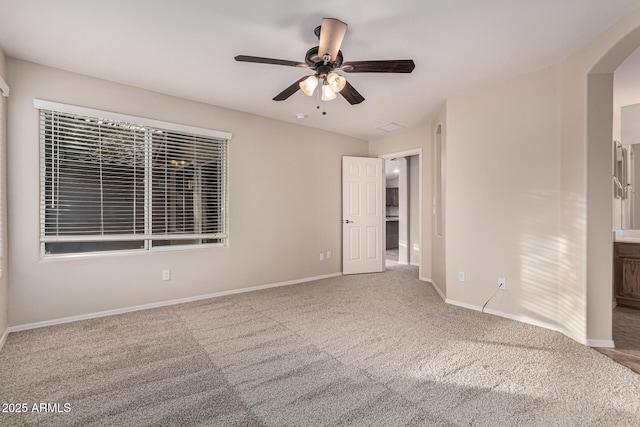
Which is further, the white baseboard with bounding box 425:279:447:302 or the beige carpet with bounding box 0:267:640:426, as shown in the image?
the white baseboard with bounding box 425:279:447:302

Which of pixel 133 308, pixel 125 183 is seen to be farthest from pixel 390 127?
pixel 133 308

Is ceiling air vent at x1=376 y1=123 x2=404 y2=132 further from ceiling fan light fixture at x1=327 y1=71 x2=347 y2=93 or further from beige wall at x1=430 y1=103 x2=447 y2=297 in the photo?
ceiling fan light fixture at x1=327 y1=71 x2=347 y2=93

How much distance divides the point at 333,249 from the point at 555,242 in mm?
3166

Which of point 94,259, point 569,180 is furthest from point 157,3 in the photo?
point 569,180

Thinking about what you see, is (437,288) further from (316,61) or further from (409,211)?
(316,61)

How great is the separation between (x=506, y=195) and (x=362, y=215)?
2622 millimetres

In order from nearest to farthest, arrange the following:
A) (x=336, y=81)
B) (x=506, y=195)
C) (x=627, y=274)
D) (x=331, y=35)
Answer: (x=331, y=35) < (x=336, y=81) < (x=506, y=195) < (x=627, y=274)

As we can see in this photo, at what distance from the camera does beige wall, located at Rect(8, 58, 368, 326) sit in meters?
2.91

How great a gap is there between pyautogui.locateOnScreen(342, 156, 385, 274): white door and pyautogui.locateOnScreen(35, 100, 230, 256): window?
2187 mm

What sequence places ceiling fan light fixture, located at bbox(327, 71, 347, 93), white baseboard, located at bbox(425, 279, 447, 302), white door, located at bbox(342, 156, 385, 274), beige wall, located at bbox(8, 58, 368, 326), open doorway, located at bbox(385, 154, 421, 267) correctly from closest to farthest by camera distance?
ceiling fan light fixture, located at bbox(327, 71, 347, 93) < beige wall, located at bbox(8, 58, 368, 326) < white baseboard, located at bbox(425, 279, 447, 302) < white door, located at bbox(342, 156, 385, 274) < open doorway, located at bbox(385, 154, 421, 267)

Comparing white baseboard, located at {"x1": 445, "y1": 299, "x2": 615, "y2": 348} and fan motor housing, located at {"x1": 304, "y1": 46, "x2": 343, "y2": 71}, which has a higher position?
fan motor housing, located at {"x1": 304, "y1": 46, "x2": 343, "y2": 71}

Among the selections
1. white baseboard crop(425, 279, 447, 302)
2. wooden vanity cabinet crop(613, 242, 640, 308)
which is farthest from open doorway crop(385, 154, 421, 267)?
wooden vanity cabinet crop(613, 242, 640, 308)

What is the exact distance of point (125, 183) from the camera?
344 centimetres

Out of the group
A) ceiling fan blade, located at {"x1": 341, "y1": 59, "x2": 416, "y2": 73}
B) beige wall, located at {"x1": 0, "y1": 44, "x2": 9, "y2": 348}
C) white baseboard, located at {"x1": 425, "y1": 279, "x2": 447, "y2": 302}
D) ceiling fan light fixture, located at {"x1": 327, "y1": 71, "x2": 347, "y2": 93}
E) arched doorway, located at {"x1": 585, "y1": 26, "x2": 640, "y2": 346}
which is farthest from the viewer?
white baseboard, located at {"x1": 425, "y1": 279, "x2": 447, "y2": 302}
